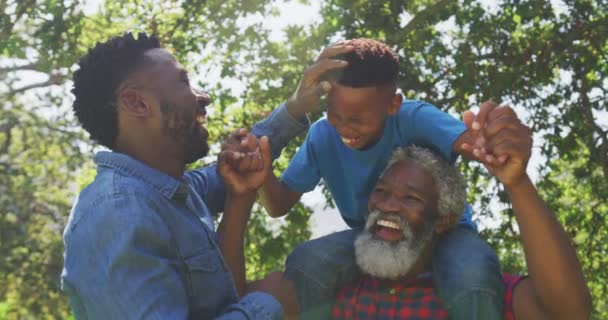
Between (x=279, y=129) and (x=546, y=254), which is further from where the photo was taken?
(x=279, y=129)

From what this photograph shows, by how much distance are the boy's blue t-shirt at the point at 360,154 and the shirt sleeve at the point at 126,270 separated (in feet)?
4.51

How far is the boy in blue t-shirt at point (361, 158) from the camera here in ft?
12.1

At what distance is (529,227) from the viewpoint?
323cm

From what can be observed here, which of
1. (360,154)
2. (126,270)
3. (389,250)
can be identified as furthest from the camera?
(360,154)

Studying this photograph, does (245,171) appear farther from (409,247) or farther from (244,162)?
(409,247)

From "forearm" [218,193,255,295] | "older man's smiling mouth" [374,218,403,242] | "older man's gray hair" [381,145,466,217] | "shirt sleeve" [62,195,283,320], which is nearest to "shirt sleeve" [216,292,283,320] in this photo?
"shirt sleeve" [62,195,283,320]

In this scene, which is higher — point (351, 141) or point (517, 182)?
point (517, 182)

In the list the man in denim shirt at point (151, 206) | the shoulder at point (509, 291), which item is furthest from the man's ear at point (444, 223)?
the man in denim shirt at point (151, 206)

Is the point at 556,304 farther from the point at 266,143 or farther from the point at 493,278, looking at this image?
the point at 266,143

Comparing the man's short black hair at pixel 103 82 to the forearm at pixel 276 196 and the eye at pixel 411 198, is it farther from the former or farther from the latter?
the eye at pixel 411 198

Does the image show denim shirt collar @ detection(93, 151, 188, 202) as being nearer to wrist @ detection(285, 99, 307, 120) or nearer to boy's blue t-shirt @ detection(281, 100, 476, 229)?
wrist @ detection(285, 99, 307, 120)

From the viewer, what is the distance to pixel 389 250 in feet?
12.6

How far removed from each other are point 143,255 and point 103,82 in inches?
31.1

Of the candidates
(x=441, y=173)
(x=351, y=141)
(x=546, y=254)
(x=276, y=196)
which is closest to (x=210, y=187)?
(x=276, y=196)
